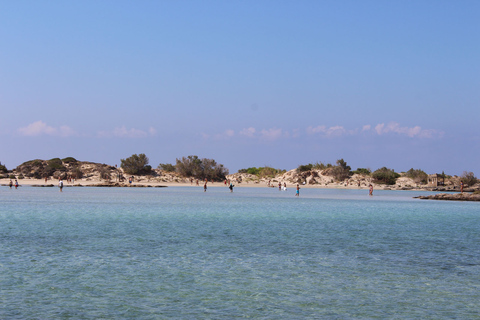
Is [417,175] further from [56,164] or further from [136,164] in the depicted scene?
[56,164]

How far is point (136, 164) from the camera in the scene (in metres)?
136

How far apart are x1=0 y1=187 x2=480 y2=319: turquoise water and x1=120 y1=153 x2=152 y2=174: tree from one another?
108079mm

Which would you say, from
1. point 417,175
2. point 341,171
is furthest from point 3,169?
point 417,175

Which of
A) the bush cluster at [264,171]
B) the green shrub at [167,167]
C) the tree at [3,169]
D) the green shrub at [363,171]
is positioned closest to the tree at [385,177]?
the green shrub at [363,171]

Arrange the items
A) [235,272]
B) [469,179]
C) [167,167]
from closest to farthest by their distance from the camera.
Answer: [235,272]
[469,179]
[167,167]

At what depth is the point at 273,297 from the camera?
485 inches

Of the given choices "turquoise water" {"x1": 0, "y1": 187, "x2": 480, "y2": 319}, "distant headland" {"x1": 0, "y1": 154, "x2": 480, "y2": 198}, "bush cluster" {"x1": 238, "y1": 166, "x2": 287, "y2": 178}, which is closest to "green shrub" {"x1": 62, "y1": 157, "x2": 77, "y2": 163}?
"distant headland" {"x1": 0, "y1": 154, "x2": 480, "y2": 198}

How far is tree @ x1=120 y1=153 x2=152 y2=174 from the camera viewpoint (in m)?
135

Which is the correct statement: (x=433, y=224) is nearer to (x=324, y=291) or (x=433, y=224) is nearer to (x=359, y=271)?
(x=359, y=271)

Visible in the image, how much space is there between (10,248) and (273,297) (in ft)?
38.9

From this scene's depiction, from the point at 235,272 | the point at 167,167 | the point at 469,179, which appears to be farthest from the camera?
the point at 167,167

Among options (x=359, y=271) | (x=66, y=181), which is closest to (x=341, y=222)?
(x=359, y=271)

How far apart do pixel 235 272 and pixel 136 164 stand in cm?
12321

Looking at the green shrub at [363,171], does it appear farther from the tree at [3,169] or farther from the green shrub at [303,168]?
the tree at [3,169]
